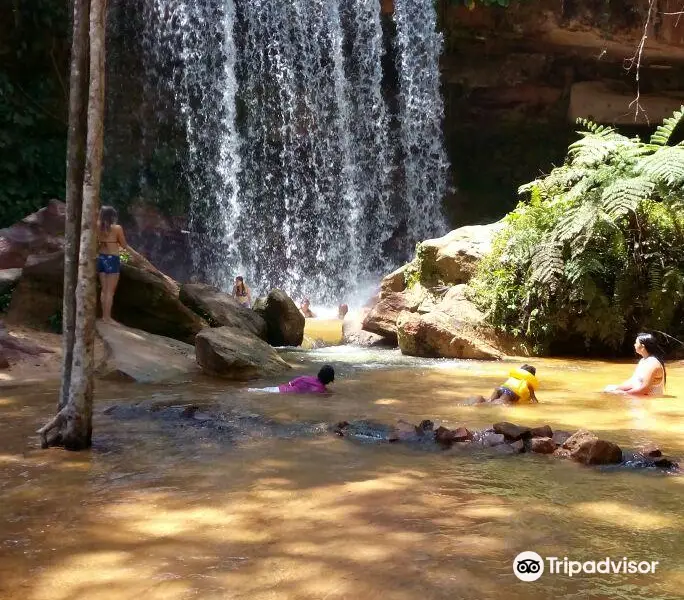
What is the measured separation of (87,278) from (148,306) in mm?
5095

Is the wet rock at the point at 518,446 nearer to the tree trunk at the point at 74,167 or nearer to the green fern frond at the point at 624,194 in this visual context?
the tree trunk at the point at 74,167

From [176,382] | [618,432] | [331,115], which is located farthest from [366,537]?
[331,115]

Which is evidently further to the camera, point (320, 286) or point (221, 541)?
point (320, 286)

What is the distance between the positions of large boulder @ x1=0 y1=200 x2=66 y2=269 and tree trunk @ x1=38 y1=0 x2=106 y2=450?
6.20 metres

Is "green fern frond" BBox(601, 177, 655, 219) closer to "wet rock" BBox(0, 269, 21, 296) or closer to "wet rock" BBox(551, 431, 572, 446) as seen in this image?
"wet rock" BBox(551, 431, 572, 446)

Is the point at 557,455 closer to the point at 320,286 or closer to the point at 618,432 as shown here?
the point at 618,432

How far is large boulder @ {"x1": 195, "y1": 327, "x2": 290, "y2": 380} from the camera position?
7.14 metres

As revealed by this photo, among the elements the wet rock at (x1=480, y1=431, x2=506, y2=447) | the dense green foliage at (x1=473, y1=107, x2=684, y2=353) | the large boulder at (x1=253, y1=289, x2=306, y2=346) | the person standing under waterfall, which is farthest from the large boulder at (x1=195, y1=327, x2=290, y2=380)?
the person standing under waterfall

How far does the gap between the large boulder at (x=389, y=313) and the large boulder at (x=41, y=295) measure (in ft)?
15.0

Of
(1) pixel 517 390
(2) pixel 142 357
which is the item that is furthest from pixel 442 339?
(2) pixel 142 357

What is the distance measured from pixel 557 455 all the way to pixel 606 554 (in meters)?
1.50

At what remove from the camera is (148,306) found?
9.11 m

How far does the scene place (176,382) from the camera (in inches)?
267

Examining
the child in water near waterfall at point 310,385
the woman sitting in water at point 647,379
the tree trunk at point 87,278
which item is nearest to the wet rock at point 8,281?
the child in water near waterfall at point 310,385
